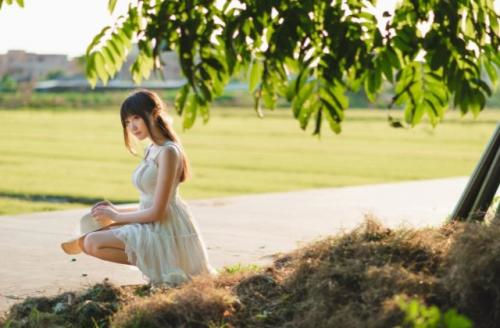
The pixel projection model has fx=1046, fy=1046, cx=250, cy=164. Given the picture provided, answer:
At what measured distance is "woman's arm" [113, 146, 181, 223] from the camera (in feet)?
22.2

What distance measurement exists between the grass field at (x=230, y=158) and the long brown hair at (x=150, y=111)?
669 centimetres

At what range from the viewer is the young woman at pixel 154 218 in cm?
677

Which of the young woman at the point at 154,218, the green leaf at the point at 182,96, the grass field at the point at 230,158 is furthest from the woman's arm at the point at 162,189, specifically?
the grass field at the point at 230,158

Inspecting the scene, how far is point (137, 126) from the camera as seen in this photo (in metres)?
6.91

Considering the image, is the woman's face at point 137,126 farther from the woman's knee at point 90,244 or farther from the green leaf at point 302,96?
the green leaf at point 302,96

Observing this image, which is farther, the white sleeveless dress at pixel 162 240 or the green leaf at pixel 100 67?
the white sleeveless dress at pixel 162 240

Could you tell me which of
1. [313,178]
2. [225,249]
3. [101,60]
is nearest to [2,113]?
[313,178]

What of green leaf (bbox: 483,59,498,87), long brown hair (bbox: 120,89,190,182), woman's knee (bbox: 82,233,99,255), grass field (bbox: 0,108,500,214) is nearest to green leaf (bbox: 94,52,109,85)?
long brown hair (bbox: 120,89,190,182)

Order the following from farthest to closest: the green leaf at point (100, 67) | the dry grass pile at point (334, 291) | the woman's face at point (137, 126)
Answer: the woman's face at point (137, 126)
the green leaf at point (100, 67)
the dry grass pile at point (334, 291)

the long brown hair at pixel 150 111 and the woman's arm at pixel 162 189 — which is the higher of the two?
the long brown hair at pixel 150 111

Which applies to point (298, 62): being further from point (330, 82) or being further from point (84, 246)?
point (84, 246)

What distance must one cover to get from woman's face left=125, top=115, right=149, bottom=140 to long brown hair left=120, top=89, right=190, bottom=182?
0.07 ft

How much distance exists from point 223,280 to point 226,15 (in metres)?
2.07

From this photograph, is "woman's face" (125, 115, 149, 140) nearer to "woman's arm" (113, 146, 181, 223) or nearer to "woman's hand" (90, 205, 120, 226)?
"woman's arm" (113, 146, 181, 223)
